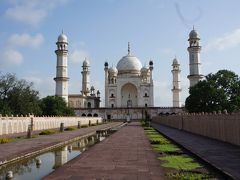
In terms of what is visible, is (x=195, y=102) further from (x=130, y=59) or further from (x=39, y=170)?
(x=130, y=59)

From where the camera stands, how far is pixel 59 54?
5812cm

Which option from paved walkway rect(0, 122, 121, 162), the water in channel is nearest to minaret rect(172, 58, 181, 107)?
paved walkway rect(0, 122, 121, 162)

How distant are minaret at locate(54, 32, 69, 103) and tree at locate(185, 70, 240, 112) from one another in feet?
90.5

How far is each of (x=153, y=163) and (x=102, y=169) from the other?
54.2 inches

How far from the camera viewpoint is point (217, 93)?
Answer: 109 ft

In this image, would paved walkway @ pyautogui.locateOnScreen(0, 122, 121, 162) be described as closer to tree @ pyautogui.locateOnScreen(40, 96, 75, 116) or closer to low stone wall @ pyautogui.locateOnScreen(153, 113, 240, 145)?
low stone wall @ pyautogui.locateOnScreen(153, 113, 240, 145)

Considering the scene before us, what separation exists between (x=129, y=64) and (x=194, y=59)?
1953 centimetres

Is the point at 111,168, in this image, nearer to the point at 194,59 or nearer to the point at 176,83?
the point at 194,59

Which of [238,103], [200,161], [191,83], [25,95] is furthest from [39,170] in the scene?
[191,83]

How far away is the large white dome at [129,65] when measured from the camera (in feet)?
238

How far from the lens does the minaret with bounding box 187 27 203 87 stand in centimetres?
5569

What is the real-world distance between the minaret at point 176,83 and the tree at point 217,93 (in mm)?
32203

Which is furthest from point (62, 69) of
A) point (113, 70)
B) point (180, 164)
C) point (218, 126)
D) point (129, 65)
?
point (180, 164)

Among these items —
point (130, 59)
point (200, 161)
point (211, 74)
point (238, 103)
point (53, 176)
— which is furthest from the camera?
point (130, 59)
